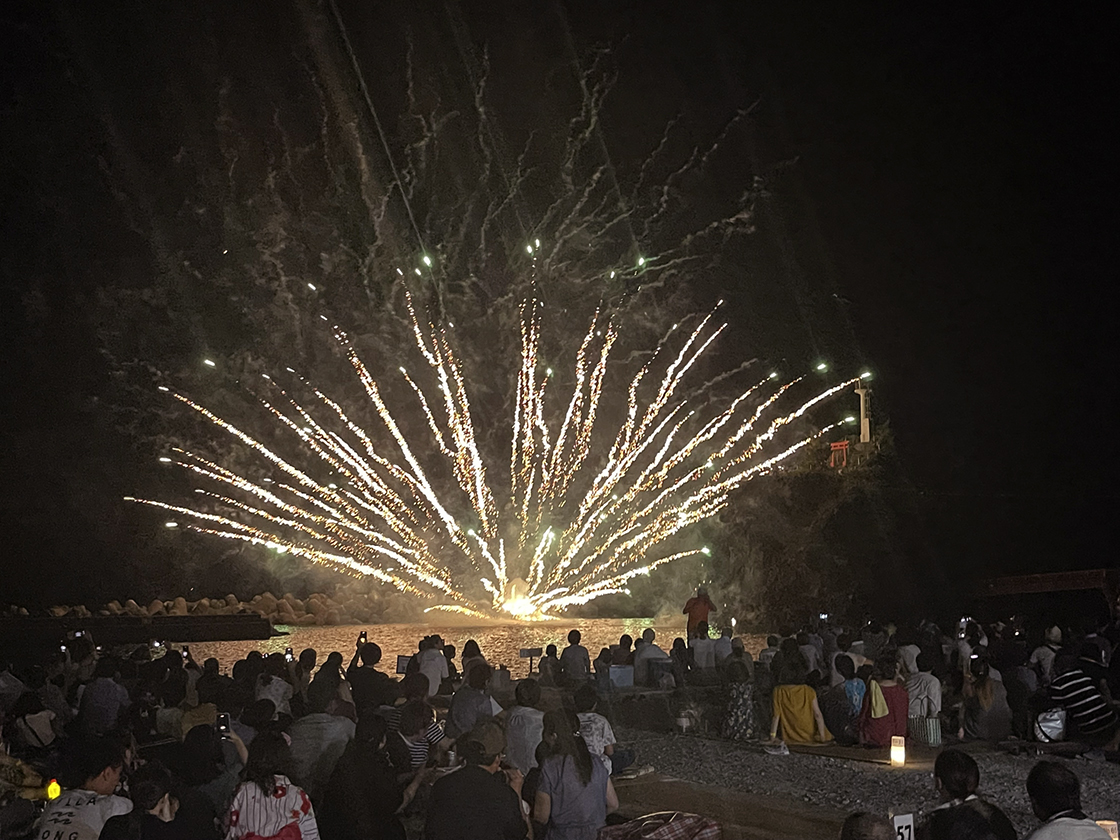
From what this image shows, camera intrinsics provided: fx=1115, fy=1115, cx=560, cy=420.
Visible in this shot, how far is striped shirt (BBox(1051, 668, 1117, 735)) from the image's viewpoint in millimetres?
9586

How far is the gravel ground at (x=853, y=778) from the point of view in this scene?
28.3ft

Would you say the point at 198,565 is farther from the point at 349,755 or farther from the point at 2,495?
the point at 349,755

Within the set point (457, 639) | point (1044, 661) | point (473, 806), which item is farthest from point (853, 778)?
point (457, 639)

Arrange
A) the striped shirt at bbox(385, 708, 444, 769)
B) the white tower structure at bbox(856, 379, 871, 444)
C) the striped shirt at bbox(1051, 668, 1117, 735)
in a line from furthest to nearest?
the white tower structure at bbox(856, 379, 871, 444), the striped shirt at bbox(1051, 668, 1117, 735), the striped shirt at bbox(385, 708, 444, 769)

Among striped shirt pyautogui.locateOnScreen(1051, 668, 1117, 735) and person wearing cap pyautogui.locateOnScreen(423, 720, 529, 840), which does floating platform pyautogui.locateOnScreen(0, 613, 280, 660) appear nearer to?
striped shirt pyautogui.locateOnScreen(1051, 668, 1117, 735)

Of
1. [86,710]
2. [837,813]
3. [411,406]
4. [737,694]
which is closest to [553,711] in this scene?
[837,813]

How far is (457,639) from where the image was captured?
78.6 feet

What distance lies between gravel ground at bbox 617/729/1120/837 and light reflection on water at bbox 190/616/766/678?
7923 millimetres

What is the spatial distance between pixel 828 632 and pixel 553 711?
37.8 ft

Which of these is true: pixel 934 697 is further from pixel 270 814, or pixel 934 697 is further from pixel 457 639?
pixel 457 639

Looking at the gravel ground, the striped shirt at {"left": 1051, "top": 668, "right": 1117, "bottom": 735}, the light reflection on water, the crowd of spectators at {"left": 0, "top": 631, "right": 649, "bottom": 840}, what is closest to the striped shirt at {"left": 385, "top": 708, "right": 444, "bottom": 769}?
the crowd of spectators at {"left": 0, "top": 631, "right": 649, "bottom": 840}

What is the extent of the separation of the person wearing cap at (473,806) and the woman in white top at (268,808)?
0.57 metres

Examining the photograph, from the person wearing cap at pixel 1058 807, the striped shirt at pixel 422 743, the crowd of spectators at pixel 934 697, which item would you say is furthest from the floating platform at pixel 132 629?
the person wearing cap at pixel 1058 807

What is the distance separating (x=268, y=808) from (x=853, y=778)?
6221mm
